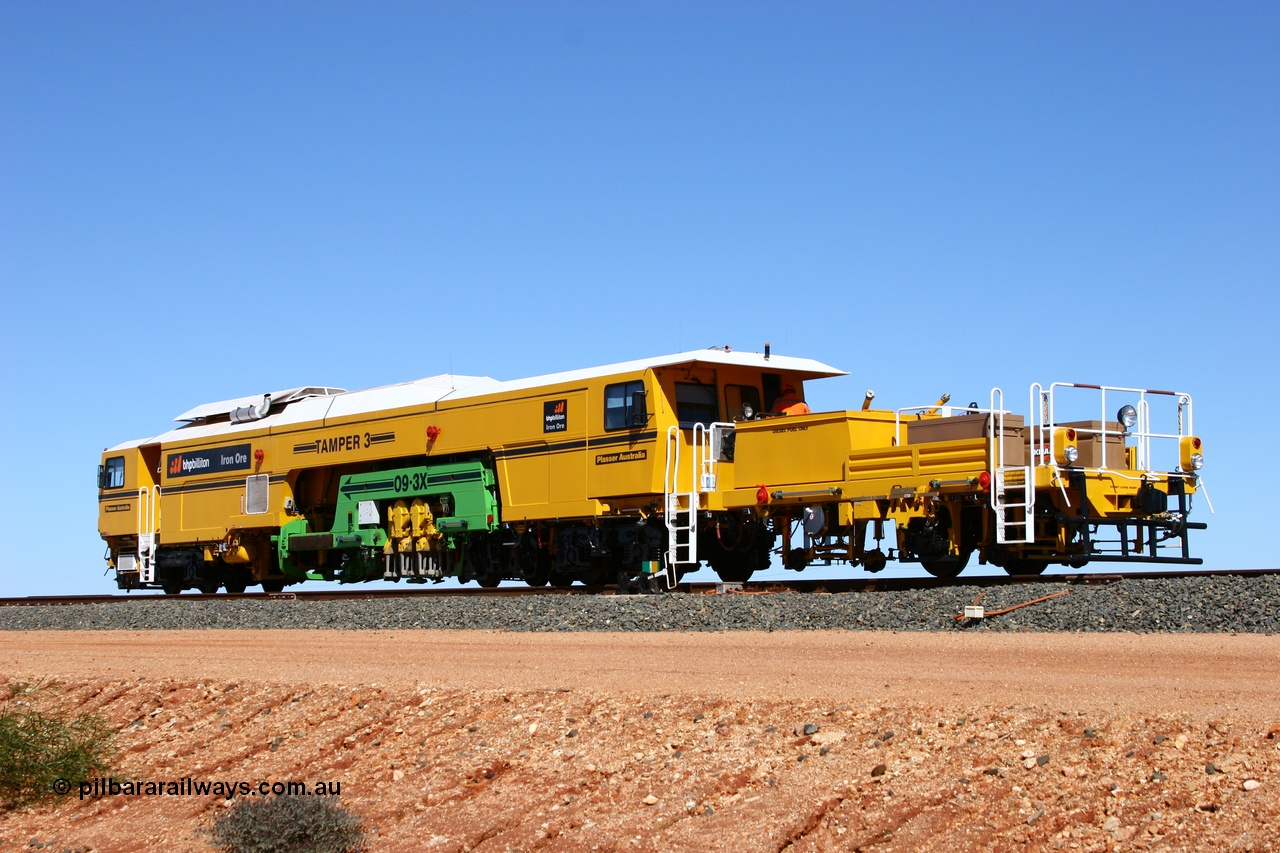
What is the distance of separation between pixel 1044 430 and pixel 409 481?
11.0m

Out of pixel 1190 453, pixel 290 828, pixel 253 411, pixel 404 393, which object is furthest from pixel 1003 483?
pixel 253 411

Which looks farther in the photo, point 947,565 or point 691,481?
point 691,481

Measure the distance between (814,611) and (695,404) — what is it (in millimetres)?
5857

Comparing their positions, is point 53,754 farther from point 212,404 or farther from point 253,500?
point 212,404

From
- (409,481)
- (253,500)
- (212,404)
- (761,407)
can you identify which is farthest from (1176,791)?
(212,404)

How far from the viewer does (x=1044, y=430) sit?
52.7 feet

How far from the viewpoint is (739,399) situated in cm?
2011

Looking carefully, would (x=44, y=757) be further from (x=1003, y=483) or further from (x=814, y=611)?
(x=1003, y=483)

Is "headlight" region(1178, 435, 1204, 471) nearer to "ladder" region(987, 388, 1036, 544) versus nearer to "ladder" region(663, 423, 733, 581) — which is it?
"ladder" region(987, 388, 1036, 544)

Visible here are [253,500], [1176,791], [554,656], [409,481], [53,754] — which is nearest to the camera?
[1176,791]

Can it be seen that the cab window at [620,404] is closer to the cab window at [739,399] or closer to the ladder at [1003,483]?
the cab window at [739,399]

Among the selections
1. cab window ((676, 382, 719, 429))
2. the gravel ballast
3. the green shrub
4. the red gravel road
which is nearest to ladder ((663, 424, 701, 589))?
cab window ((676, 382, 719, 429))

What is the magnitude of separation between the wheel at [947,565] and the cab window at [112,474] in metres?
19.4

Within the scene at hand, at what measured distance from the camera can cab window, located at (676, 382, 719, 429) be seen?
19.3 metres
